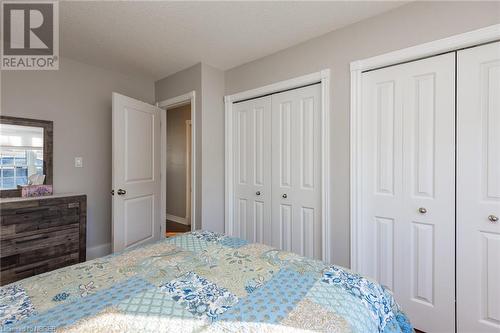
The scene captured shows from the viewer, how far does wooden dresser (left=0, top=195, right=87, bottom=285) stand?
2064 mm

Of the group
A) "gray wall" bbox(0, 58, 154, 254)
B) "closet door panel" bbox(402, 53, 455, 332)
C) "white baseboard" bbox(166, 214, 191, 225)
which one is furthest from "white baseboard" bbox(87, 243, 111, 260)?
"closet door panel" bbox(402, 53, 455, 332)

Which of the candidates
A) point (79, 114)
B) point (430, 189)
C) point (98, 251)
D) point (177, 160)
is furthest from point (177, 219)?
point (430, 189)

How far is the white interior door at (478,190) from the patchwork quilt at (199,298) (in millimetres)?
883

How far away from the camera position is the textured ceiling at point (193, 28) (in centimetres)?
183

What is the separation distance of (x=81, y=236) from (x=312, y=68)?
9.18 ft

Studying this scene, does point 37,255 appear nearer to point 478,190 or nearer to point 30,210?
point 30,210

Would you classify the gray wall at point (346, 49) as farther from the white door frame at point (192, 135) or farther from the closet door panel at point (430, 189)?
the white door frame at point (192, 135)

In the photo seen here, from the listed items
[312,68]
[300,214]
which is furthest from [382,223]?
[312,68]

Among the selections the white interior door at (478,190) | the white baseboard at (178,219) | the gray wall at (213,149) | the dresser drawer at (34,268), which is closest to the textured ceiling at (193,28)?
the gray wall at (213,149)

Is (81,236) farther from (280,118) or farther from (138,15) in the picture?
(280,118)

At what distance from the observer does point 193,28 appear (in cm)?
211

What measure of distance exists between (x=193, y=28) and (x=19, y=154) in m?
2.06

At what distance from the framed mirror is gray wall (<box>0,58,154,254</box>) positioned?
0.25 feet

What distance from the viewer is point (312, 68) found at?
2.26 meters
